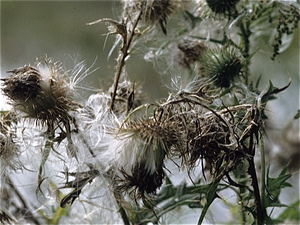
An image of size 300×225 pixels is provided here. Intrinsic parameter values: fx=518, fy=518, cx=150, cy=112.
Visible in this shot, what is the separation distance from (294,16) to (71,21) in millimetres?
588

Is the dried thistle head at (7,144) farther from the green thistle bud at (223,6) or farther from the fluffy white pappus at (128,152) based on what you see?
the green thistle bud at (223,6)

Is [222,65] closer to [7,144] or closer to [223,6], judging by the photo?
[223,6]

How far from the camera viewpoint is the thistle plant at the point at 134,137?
792 millimetres

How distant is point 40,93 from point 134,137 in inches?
6.9

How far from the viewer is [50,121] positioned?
2.82 feet

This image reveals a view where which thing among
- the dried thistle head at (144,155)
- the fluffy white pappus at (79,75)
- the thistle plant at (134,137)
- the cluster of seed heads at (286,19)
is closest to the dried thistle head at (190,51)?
the thistle plant at (134,137)

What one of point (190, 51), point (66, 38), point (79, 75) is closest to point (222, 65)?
point (190, 51)

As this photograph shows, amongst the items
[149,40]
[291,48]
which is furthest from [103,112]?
[291,48]

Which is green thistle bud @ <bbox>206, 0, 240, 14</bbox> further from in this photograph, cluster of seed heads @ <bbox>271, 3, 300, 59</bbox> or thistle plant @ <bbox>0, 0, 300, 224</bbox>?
cluster of seed heads @ <bbox>271, 3, 300, 59</bbox>

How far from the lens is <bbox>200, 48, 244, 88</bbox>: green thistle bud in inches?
42.1

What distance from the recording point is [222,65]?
1074 mm

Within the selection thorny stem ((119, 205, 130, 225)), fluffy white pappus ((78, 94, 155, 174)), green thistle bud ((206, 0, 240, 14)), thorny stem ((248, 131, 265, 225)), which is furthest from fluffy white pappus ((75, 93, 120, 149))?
green thistle bud ((206, 0, 240, 14))

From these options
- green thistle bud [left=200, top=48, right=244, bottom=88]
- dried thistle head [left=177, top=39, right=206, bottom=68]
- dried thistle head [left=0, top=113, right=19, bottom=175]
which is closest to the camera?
dried thistle head [left=0, top=113, right=19, bottom=175]

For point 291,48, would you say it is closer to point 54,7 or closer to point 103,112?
point 54,7
